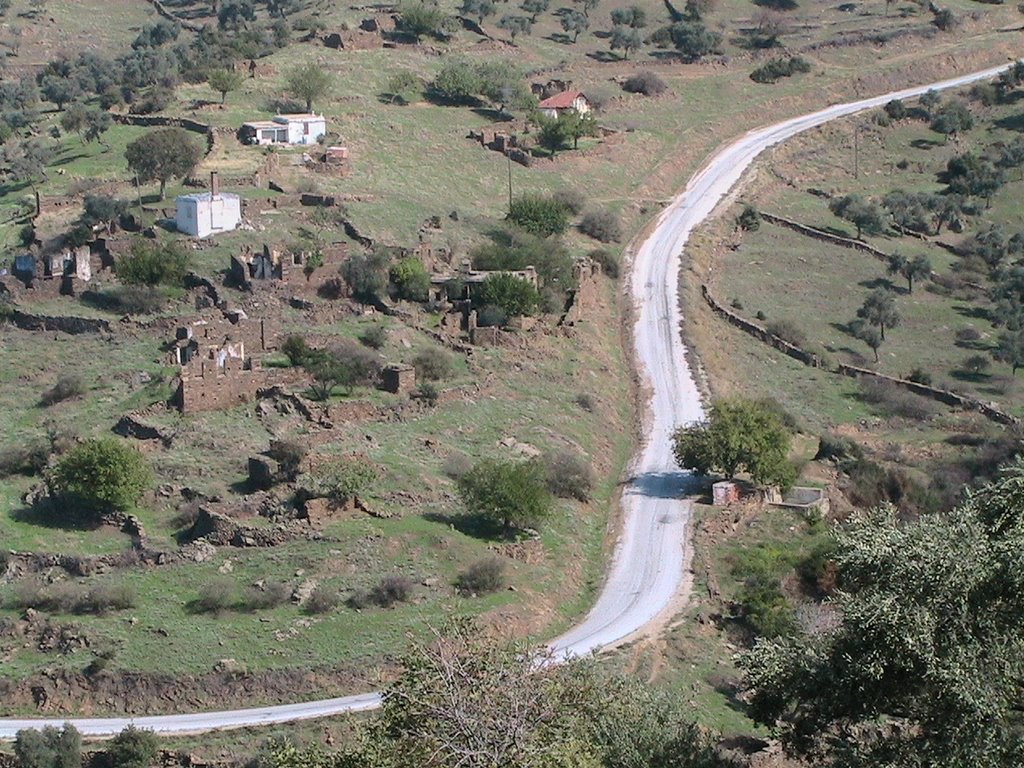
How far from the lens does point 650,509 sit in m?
52.6

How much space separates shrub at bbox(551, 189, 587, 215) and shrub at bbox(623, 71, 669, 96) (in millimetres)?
22289

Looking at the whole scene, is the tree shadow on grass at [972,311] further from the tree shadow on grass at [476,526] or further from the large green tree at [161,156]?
the tree shadow on grass at [476,526]

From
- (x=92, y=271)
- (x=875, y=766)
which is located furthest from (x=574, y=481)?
(x=875, y=766)

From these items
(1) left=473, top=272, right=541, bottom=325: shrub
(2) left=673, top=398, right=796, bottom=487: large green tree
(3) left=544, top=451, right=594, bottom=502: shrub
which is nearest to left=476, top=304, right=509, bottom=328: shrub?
(1) left=473, top=272, right=541, bottom=325: shrub

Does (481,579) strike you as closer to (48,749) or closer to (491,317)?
(48,749)

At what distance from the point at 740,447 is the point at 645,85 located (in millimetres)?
55289

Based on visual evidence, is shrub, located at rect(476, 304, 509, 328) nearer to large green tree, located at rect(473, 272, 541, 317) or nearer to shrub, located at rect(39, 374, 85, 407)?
large green tree, located at rect(473, 272, 541, 317)

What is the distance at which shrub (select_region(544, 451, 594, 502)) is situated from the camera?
51656 mm

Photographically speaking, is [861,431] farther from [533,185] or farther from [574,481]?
[533,185]

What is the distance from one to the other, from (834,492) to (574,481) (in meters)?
9.09

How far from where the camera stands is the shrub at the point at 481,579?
4334 cm

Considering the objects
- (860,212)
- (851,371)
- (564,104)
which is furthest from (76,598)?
(564,104)

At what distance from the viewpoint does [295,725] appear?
3697 cm

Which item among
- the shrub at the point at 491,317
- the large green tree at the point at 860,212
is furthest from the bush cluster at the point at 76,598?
the large green tree at the point at 860,212
